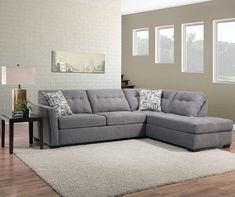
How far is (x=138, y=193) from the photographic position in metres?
3.31

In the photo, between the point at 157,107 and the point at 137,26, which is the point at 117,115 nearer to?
the point at 157,107

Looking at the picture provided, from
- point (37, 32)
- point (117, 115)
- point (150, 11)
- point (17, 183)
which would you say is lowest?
point (17, 183)

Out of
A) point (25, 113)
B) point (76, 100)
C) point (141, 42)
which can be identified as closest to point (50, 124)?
point (25, 113)

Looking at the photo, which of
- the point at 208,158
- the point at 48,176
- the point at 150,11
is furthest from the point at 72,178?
the point at 150,11

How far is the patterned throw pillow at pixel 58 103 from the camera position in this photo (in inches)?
212

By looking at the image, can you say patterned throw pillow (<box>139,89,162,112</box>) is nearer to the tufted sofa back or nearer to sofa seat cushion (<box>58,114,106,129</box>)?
the tufted sofa back

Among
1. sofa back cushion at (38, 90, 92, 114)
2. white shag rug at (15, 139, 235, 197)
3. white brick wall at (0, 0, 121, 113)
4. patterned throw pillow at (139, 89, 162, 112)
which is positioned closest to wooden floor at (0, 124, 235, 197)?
white shag rug at (15, 139, 235, 197)

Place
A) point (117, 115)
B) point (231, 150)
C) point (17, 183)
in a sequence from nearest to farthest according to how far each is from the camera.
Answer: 1. point (17, 183)
2. point (231, 150)
3. point (117, 115)

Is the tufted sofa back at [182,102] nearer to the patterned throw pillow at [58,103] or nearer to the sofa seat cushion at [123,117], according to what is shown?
the sofa seat cushion at [123,117]

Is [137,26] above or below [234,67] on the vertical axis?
above

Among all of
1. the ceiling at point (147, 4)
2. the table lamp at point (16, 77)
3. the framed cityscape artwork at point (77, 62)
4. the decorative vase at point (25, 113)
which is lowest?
the decorative vase at point (25, 113)

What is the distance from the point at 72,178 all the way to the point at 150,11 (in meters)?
6.13

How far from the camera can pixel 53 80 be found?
7.14 m

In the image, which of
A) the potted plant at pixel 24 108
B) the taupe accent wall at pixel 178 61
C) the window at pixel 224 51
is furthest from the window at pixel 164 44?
the potted plant at pixel 24 108
